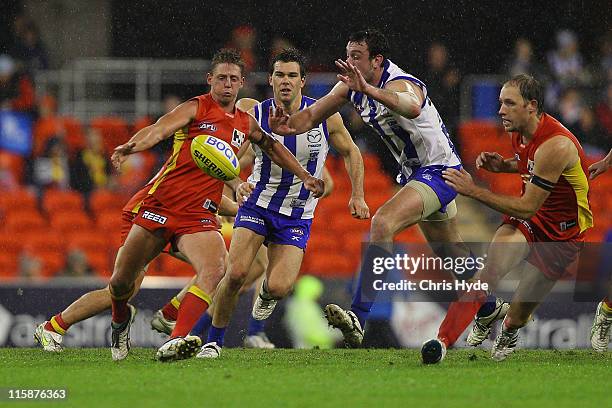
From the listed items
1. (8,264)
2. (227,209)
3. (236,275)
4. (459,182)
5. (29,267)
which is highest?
(459,182)

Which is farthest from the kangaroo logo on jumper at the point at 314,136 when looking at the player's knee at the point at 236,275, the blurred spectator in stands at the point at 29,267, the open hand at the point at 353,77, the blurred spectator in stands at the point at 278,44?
the blurred spectator in stands at the point at 278,44

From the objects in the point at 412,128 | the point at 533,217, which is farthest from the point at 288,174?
the point at 533,217

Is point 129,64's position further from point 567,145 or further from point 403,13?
point 567,145

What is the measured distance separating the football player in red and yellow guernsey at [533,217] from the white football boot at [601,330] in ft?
3.01

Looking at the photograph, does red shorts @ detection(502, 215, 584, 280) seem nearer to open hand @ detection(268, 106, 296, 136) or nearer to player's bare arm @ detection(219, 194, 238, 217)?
open hand @ detection(268, 106, 296, 136)

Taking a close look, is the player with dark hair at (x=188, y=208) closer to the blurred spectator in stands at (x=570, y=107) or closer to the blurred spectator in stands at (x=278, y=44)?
the blurred spectator in stands at (x=570, y=107)

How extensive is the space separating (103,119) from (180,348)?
30.7 ft

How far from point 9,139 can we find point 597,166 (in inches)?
376

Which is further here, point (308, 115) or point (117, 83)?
point (117, 83)

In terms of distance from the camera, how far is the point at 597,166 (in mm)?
9078

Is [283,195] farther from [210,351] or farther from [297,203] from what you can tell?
[210,351]

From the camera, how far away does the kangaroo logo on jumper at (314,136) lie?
934 cm

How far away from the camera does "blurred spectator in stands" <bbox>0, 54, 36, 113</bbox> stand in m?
15.9

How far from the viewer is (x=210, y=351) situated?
8641mm
